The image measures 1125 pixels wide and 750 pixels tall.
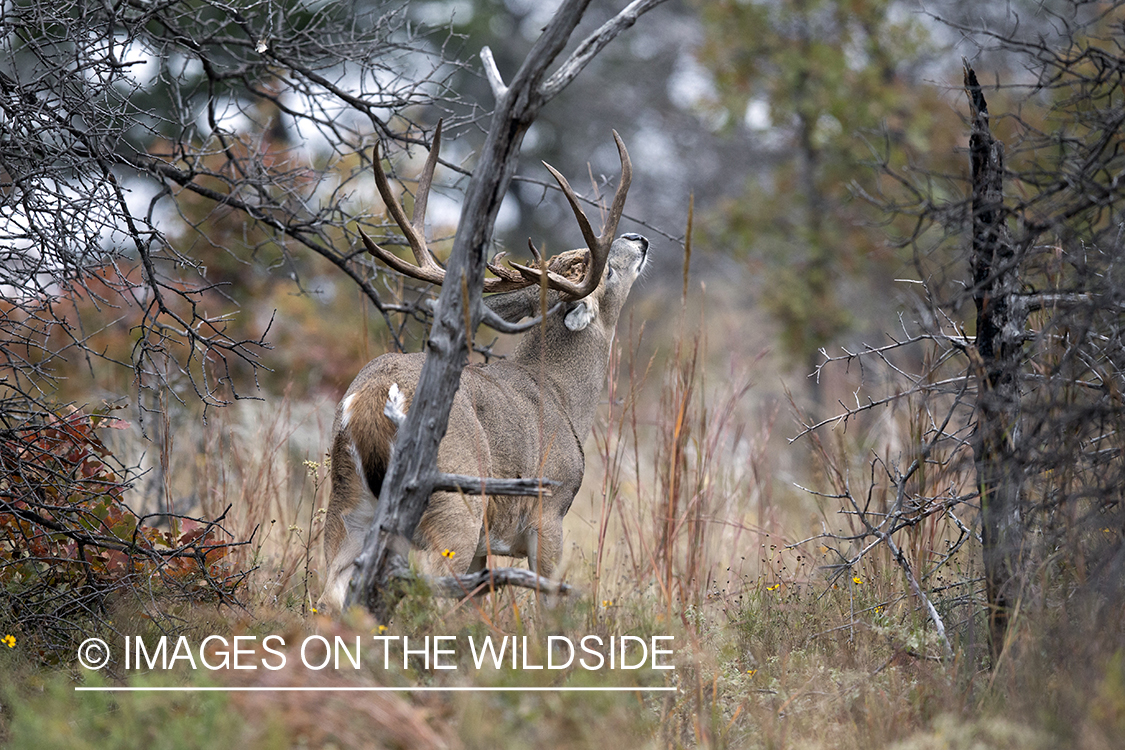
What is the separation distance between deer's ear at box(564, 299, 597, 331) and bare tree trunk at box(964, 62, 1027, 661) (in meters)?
2.18

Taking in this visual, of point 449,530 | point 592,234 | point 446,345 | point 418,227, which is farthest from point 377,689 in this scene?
point 592,234

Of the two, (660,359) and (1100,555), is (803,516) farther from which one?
(660,359)

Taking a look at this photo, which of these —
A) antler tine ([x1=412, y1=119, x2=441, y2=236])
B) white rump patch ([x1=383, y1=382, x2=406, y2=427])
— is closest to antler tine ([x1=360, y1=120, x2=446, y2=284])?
antler tine ([x1=412, y1=119, x2=441, y2=236])

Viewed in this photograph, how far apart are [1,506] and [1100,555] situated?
12.8 feet

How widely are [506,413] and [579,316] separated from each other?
87cm

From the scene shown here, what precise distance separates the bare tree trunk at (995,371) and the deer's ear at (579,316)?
218 centimetres

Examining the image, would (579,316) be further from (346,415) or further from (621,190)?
(346,415)

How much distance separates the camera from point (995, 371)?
3.46m

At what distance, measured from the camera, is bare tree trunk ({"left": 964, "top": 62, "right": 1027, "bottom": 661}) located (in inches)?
130

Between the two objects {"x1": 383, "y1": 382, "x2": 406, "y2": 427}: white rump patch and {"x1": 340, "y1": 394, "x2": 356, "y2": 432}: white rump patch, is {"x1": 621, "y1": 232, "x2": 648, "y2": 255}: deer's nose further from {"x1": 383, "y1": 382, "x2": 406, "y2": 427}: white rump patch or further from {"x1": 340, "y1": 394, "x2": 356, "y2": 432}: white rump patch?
{"x1": 340, "y1": 394, "x2": 356, "y2": 432}: white rump patch

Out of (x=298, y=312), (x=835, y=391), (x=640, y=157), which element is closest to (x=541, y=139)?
(x=640, y=157)

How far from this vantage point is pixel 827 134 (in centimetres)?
1175

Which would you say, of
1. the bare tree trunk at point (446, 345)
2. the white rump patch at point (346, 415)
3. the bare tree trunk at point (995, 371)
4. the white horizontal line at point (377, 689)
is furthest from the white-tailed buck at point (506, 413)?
the bare tree trunk at point (995, 371)

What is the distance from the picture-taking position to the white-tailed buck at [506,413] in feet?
12.9
